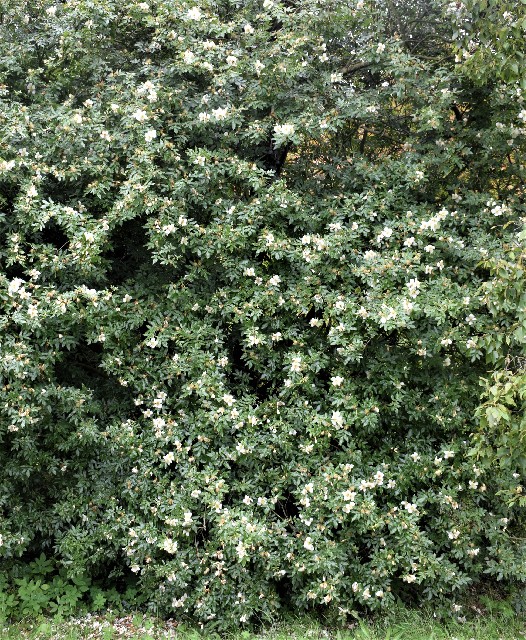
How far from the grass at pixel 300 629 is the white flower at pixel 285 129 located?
9.77 ft

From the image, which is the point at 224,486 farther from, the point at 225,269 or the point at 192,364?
the point at 225,269

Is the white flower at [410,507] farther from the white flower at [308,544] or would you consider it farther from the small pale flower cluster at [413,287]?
Result: the small pale flower cluster at [413,287]

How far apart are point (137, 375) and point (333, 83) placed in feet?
7.80

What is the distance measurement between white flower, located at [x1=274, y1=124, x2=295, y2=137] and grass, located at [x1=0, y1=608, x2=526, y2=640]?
298 centimetres

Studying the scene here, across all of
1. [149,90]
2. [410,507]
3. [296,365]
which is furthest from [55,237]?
[410,507]

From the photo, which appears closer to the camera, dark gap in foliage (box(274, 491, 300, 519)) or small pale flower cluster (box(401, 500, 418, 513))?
small pale flower cluster (box(401, 500, 418, 513))

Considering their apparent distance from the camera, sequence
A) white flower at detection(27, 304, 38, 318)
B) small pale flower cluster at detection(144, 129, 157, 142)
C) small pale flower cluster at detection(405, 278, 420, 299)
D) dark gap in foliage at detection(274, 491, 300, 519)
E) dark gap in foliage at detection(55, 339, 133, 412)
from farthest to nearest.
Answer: dark gap in foliage at detection(55, 339, 133, 412) < dark gap in foliage at detection(274, 491, 300, 519) < small pale flower cluster at detection(144, 129, 157, 142) < small pale flower cluster at detection(405, 278, 420, 299) < white flower at detection(27, 304, 38, 318)

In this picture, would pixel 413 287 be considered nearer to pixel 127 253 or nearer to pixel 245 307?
pixel 245 307

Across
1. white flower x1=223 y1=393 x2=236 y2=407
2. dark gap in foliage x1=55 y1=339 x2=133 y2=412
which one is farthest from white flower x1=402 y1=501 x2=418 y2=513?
dark gap in foliage x1=55 y1=339 x2=133 y2=412

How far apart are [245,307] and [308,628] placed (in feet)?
6.72

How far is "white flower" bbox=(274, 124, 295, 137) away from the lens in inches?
153

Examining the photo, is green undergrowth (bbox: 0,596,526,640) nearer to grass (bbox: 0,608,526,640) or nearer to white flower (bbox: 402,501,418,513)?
grass (bbox: 0,608,526,640)

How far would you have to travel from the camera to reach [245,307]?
3.98 m

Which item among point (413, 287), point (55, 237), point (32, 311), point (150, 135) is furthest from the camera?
point (55, 237)
